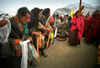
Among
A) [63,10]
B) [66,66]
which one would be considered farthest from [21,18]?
[63,10]

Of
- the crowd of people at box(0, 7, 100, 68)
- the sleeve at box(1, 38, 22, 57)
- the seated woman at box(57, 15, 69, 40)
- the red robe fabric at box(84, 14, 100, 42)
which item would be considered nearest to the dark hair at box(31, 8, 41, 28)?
the crowd of people at box(0, 7, 100, 68)

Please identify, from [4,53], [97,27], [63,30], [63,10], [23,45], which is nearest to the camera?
[4,53]

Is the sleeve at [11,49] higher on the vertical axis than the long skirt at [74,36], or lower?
higher

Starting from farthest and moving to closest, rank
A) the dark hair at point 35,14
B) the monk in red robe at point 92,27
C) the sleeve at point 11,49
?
the monk in red robe at point 92,27, the dark hair at point 35,14, the sleeve at point 11,49

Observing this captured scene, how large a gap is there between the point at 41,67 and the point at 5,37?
147cm

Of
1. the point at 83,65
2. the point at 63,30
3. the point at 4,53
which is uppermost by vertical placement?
the point at 4,53

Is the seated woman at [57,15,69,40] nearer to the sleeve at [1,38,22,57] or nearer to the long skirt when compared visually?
the long skirt

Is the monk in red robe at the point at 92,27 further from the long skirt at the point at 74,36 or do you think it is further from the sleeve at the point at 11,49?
the sleeve at the point at 11,49

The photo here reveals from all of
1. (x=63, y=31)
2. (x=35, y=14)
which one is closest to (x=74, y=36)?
(x=63, y=31)

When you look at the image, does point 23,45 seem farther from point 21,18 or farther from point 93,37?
point 93,37

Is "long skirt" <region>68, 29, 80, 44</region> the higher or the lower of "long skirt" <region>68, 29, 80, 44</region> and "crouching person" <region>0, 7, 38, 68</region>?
the lower

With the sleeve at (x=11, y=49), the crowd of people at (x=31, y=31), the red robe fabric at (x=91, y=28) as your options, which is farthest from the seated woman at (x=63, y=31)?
the sleeve at (x=11, y=49)

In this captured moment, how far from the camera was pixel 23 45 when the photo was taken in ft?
2.68

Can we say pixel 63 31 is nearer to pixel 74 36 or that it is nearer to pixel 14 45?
A: pixel 74 36
